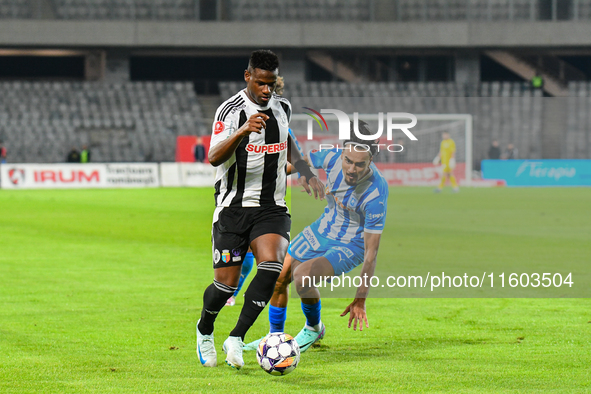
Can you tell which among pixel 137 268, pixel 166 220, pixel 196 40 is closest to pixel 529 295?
pixel 137 268

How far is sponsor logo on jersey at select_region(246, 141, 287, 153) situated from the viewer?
15.6 ft

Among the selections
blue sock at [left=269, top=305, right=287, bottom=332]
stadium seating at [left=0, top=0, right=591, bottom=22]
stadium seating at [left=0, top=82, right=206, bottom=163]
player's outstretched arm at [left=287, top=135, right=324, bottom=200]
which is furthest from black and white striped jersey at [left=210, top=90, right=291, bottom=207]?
stadium seating at [left=0, top=0, right=591, bottom=22]

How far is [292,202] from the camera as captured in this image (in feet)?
21.0

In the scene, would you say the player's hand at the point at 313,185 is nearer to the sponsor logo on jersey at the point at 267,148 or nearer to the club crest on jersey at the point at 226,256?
the sponsor logo on jersey at the point at 267,148

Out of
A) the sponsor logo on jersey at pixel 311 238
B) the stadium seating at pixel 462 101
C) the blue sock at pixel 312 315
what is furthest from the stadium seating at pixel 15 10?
the blue sock at pixel 312 315

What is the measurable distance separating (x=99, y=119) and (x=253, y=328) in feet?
111

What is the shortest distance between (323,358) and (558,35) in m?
39.2

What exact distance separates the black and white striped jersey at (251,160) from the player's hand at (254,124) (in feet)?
0.75

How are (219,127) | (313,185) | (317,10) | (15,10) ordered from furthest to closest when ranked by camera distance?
(317,10)
(15,10)
(313,185)
(219,127)

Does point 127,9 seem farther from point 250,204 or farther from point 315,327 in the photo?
point 250,204

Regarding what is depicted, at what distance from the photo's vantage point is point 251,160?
15.7 feet

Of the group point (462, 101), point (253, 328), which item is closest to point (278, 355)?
point (253, 328)

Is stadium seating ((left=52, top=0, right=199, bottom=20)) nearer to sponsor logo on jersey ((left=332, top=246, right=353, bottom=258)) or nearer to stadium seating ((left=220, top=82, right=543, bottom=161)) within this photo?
stadium seating ((left=220, top=82, right=543, bottom=161))

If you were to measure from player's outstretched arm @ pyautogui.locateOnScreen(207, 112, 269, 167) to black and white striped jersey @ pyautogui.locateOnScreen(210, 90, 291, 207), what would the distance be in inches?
5.0
